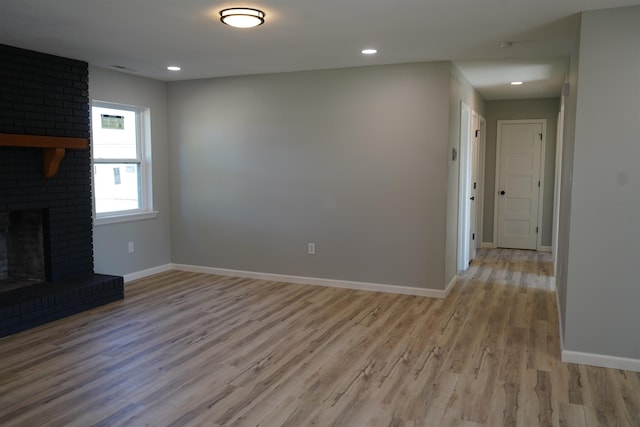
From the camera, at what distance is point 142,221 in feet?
18.7

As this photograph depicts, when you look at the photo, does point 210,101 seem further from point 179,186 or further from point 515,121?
point 515,121

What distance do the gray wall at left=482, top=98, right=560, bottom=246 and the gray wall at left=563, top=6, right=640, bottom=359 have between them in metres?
4.67

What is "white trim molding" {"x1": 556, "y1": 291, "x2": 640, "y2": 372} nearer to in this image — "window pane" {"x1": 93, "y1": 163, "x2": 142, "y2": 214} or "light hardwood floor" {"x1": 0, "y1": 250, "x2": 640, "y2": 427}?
"light hardwood floor" {"x1": 0, "y1": 250, "x2": 640, "y2": 427}

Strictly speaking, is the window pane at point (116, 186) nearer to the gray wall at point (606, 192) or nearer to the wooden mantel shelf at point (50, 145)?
the wooden mantel shelf at point (50, 145)

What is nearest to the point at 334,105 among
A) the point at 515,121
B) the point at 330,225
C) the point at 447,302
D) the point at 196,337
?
the point at 330,225

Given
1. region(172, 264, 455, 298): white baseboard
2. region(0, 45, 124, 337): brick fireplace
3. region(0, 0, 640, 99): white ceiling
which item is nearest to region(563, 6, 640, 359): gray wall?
region(0, 0, 640, 99): white ceiling

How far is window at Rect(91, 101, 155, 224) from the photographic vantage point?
5172 mm

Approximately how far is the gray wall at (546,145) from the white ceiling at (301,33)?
252 cm

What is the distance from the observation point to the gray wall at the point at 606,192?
3.06 m

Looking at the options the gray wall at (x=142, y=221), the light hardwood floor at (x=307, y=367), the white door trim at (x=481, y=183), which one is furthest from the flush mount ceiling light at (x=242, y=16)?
the white door trim at (x=481, y=183)

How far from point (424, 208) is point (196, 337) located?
2516mm

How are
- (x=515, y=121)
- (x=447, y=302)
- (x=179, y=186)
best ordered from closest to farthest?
(x=447, y=302) → (x=179, y=186) → (x=515, y=121)

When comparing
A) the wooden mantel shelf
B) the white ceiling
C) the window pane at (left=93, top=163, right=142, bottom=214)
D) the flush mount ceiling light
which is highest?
the white ceiling

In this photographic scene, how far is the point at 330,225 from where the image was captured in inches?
208
